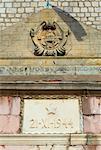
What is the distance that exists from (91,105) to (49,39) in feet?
5.17

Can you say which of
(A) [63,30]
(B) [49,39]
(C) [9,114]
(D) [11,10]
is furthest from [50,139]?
(D) [11,10]

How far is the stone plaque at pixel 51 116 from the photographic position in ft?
21.5

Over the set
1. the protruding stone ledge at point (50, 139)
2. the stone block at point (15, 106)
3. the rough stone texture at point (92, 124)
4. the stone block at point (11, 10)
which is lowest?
the protruding stone ledge at point (50, 139)

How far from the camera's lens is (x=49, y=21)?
795cm

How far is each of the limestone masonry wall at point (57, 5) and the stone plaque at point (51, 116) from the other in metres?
3.25

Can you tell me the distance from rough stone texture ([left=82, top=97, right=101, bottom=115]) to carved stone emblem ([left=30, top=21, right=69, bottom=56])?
1122 mm

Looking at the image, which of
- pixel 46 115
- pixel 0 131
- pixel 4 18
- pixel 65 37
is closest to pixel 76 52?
pixel 65 37

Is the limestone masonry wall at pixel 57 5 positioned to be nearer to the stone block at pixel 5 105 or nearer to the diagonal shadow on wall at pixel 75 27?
the diagonal shadow on wall at pixel 75 27

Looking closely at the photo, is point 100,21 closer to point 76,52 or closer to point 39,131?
point 76,52

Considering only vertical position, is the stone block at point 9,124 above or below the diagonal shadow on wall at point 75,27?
below

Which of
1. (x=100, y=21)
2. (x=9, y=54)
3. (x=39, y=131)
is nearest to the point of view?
(x=39, y=131)

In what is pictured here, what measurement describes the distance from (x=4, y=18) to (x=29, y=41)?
2106 millimetres

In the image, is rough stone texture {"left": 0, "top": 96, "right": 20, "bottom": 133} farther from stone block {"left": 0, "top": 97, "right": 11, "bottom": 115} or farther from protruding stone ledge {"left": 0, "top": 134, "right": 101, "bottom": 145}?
protruding stone ledge {"left": 0, "top": 134, "right": 101, "bottom": 145}

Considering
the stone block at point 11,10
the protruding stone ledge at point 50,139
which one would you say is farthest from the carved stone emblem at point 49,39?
the stone block at point 11,10
